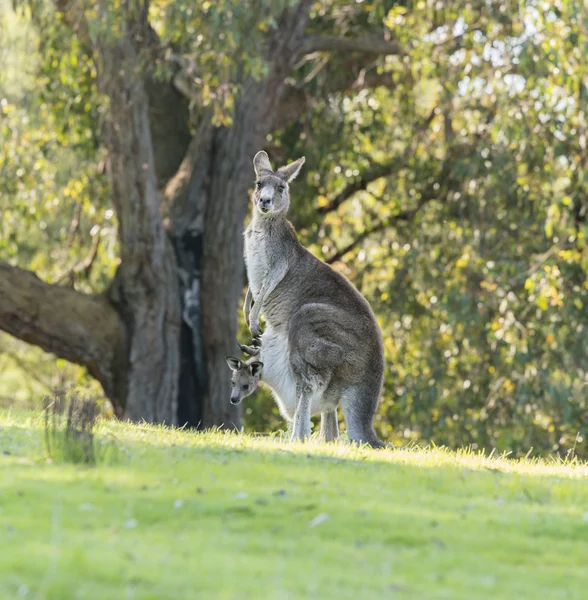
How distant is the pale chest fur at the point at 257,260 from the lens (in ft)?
36.3

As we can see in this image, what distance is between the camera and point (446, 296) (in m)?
17.6

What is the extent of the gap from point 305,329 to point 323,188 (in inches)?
412

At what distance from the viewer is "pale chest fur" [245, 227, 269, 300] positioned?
1105cm

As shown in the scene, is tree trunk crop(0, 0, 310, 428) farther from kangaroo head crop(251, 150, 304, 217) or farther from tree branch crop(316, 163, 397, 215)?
kangaroo head crop(251, 150, 304, 217)

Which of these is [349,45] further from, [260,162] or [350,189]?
[260,162]

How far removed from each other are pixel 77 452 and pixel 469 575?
2.78 m

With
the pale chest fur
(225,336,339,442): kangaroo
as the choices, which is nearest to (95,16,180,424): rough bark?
(225,336,339,442): kangaroo

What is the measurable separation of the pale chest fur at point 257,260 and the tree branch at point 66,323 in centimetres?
483

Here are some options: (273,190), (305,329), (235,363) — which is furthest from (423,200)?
(305,329)

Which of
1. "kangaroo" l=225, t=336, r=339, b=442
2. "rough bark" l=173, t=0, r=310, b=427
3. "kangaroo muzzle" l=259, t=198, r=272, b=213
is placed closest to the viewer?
"kangaroo" l=225, t=336, r=339, b=442

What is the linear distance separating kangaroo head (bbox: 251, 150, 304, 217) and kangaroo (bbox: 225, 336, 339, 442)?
128 centimetres

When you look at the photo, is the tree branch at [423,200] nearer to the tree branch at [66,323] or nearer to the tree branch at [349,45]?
the tree branch at [349,45]

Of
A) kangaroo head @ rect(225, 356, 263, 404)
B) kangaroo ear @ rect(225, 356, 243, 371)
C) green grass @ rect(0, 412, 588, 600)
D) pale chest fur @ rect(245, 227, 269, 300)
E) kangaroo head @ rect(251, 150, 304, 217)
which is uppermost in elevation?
kangaroo head @ rect(251, 150, 304, 217)

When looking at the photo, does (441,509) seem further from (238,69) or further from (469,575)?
(238,69)
